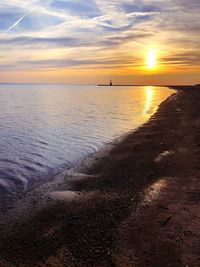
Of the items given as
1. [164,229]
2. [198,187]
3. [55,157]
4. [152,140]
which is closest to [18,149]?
[55,157]

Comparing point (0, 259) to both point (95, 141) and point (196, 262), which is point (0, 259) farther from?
point (95, 141)

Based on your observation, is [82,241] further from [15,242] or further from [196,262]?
[196,262]

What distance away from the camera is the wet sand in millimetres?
9180

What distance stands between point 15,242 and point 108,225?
292 cm

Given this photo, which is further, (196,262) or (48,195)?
(48,195)

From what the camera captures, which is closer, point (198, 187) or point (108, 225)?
point (108, 225)

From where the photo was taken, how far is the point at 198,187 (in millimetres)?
14141

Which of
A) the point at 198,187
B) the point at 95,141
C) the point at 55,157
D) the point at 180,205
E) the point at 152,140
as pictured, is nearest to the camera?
the point at 180,205

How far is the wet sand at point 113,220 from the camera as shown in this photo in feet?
30.1

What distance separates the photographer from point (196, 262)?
28.7 feet

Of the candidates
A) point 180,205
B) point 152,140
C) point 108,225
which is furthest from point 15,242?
point 152,140

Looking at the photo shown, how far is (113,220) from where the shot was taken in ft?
37.1

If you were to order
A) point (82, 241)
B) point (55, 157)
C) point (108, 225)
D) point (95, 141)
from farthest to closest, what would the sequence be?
1. point (95, 141)
2. point (55, 157)
3. point (108, 225)
4. point (82, 241)

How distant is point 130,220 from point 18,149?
46.8 feet
